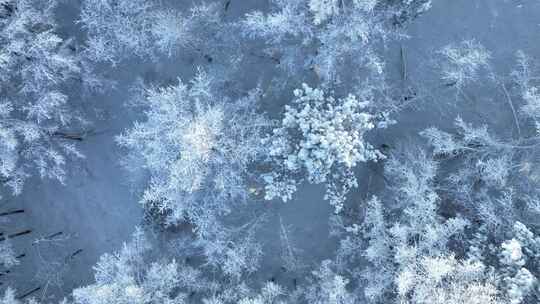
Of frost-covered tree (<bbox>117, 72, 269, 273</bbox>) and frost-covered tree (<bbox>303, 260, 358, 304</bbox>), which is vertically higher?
frost-covered tree (<bbox>117, 72, 269, 273</bbox>)

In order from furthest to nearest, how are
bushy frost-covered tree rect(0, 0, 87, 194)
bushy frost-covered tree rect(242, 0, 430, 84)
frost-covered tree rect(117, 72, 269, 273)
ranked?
bushy frost-covered tree rect(242, 0, 430, 84) < bushy frost-covered tree rect(0, 0, 87, 194) < frost-covered tree rect(117, 72, 269, 273)

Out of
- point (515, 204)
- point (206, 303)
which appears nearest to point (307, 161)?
point (206, 303)

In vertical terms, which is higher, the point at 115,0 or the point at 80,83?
the point at 115,0

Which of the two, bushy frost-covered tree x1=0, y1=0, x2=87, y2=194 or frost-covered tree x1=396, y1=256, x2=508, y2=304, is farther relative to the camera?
bushy frost-covered tree x1=0, y1=0, x2=87, y2=194

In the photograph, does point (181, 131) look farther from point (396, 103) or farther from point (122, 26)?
point (396, 103)

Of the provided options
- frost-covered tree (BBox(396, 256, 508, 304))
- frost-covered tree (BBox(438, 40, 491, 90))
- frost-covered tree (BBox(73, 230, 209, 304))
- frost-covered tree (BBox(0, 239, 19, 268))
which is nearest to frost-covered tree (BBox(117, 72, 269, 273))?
frost-covered tree (BBox(73, 230, 209, 304))

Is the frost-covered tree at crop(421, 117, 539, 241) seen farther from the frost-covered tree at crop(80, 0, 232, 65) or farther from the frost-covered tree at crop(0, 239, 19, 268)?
the frost-covered tree at crop(0, 239, 19, 268)
